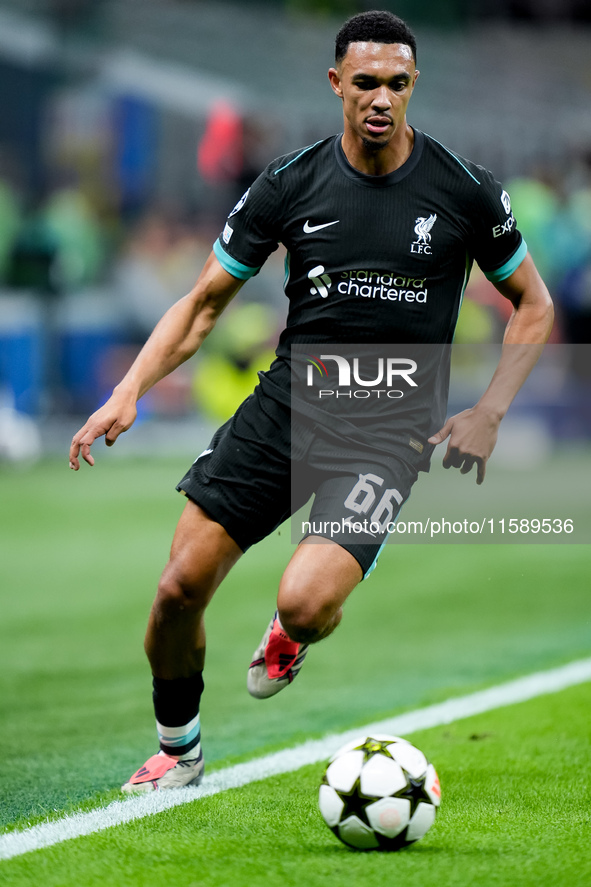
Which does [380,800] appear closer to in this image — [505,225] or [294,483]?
[294,483]

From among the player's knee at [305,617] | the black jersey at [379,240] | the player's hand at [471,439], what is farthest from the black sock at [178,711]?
the player's hand at [471,439]

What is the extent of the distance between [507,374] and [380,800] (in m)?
1.64

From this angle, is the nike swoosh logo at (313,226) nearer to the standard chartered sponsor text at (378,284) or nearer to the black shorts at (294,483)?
the standard chartered sponsor text at (378,284)

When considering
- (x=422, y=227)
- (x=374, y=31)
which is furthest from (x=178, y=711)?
(x=374, y=31)

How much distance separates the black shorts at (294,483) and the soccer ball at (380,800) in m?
0.82

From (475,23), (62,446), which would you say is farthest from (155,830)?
(475,23)

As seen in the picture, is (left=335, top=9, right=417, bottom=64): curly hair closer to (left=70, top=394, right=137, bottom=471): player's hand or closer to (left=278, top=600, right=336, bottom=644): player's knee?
(left=70, top=394, right=137, bottom=471): player's hand

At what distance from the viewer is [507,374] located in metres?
4.62

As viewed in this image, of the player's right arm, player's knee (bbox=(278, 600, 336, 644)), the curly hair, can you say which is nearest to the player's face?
the curly hair

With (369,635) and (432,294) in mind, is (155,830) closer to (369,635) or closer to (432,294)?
(432,294)

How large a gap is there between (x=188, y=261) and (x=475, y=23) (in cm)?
994

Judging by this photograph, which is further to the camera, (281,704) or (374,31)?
(281,704)

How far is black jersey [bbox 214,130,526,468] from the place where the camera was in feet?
14.9

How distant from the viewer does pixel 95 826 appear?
413 centimetres
